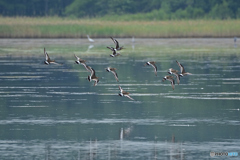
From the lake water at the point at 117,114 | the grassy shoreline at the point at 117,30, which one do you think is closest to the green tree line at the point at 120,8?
the grassy shoreline at the point at 117,30

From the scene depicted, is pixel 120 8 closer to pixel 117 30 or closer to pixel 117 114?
pixel 117 30

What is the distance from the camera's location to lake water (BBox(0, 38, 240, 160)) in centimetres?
1212

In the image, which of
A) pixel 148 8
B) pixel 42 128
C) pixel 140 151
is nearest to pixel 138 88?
pixel 42 128

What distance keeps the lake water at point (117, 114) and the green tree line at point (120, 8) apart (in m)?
46.0

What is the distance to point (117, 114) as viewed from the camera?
52.7ft

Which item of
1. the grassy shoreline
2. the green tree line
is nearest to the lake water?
the grassy shoreline

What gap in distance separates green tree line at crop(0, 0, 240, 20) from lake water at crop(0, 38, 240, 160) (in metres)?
46.0

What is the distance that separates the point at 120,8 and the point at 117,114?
63.8 m

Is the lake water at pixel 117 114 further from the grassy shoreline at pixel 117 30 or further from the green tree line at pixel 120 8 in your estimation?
the green tree line at pixel 120 8

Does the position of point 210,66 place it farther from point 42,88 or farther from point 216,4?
point 216,4

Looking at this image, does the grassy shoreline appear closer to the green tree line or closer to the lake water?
the green tree line

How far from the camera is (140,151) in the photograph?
469 inches

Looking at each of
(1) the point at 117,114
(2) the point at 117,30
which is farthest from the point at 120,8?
(1) the point at 117,114

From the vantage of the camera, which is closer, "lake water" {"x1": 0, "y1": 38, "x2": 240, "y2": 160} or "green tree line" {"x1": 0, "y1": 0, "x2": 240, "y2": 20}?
"lake water" {"x1": 0, "y1": 38, "x2": 240, "y2": 160}
